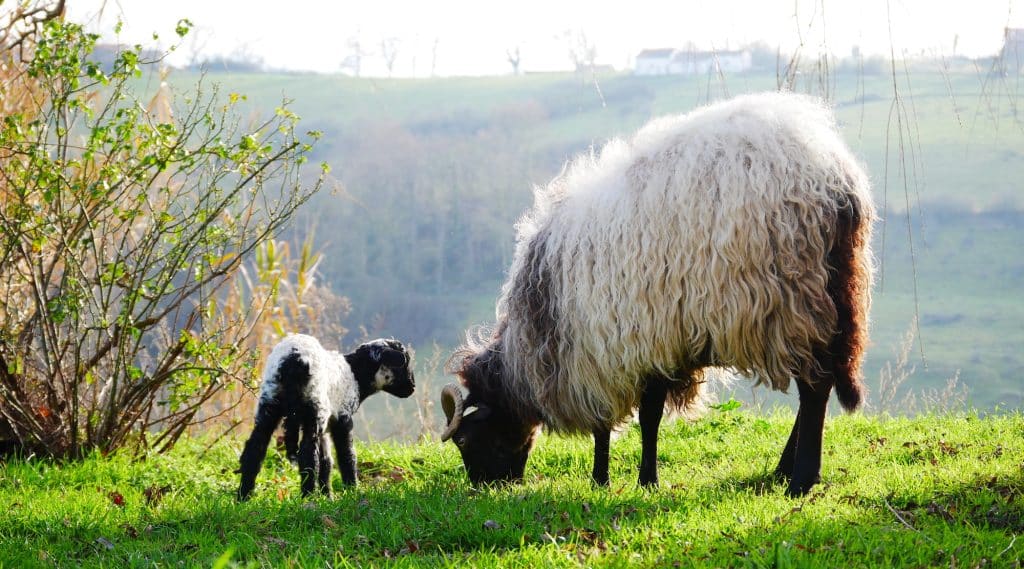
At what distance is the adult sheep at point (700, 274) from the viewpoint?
4.96 meters

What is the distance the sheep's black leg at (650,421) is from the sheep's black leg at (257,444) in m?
2.03

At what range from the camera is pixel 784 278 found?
16.2 feet

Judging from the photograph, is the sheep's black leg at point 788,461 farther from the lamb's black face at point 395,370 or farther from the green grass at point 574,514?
the lamb's black face at point 395,370

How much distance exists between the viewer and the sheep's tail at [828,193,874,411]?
505cm

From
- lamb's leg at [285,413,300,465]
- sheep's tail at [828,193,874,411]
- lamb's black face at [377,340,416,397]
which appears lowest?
lamb's leg at [285,413,300,465]

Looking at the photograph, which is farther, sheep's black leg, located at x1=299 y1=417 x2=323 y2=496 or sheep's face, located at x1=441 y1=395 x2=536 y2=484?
sheep's face, located at x1=441 y1=395 x2=536 y2=484

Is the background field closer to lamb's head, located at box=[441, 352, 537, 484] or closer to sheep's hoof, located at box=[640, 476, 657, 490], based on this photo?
lamb's head, located at box=[441, 352, 537, 484]

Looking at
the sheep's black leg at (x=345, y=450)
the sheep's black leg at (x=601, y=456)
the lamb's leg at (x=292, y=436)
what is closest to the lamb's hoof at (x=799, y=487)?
the sheep's black leg at (x=601, y=456)

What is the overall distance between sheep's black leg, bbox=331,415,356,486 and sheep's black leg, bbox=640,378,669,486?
1714 mm

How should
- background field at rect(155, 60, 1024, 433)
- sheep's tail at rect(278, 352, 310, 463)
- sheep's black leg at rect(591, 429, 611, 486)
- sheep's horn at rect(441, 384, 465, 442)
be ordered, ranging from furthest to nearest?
background field at rect(155, 60, 1024, 433) < sheep's horn at rect(441, 384, 465, 442) < sheep's black leg at rect(591, 429, 611, 486) < sheep's tail at rect(278, 352, 310, 463)

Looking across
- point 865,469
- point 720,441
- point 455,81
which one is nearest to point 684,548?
point 865,469

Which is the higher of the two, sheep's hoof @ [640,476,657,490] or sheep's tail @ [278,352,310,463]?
sheep's tail @ [278,352,310,463]

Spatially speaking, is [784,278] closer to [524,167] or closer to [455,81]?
[524,167]

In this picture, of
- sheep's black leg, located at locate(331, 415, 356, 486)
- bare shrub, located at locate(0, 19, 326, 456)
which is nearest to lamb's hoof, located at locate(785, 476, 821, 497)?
sheep's black leg, located at locate(331, 415, 356, 486)
